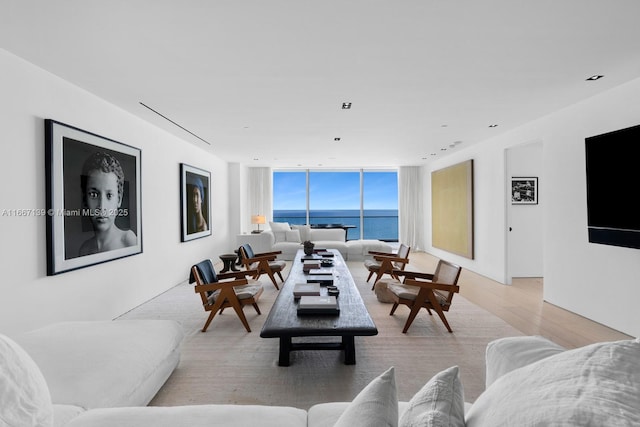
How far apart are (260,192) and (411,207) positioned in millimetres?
4668

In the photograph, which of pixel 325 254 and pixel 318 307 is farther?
pixel 325 254

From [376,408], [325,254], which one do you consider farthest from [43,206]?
[325,254]

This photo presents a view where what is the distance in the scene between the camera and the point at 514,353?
52.6 inches

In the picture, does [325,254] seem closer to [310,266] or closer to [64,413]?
[310,266]

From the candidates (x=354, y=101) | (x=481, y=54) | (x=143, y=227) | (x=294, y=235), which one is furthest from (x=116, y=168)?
(x=294, y=235)

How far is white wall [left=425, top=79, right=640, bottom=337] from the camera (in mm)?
3318

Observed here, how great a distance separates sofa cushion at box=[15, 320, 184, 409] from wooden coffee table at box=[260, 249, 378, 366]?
29.4 inches

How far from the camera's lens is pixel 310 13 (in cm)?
206

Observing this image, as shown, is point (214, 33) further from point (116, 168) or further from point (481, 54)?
point (116, 168)

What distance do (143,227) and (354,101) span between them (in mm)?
3297

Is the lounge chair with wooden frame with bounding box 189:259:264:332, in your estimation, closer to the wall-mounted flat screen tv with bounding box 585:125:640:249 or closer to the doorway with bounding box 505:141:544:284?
the wall-mounted flat screen tv with bounding box 585:125:640:249

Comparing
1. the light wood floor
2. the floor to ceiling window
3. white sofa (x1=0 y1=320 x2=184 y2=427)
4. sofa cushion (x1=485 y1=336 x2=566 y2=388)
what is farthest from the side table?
sofa cushion (x1=485 y1=336 x2=566 y2=388)

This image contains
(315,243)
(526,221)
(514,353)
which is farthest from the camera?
(315,243)

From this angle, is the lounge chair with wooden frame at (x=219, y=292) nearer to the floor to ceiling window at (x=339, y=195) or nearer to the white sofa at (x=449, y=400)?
the white sofa at (x=449, y=400)
